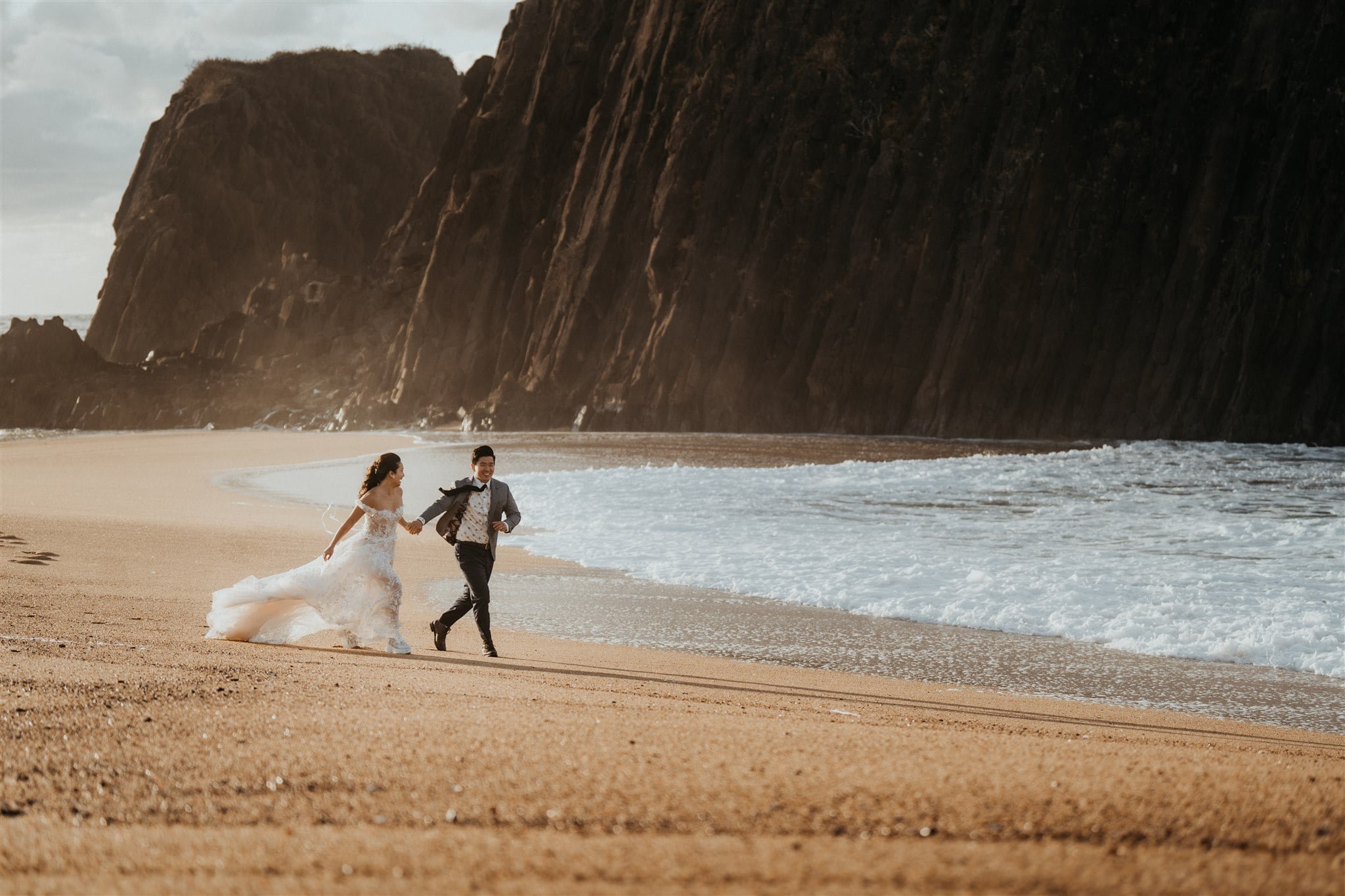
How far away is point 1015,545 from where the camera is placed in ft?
40.9

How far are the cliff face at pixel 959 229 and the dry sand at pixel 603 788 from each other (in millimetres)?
34773

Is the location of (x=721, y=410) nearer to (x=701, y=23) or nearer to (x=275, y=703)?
(x=701, y=23)

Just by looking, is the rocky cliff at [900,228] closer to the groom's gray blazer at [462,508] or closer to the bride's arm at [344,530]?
the groom's gray blazer at [462,508]

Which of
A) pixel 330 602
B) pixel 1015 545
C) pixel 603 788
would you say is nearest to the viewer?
pixel 603 788

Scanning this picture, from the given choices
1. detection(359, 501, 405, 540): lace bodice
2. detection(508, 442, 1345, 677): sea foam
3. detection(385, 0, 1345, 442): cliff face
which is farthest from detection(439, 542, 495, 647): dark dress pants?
detection(385, 0, 1345, 442): cliff face

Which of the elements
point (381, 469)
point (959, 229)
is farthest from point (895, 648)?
point (959, 229)

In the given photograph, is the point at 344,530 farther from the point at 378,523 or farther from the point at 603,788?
the point at 603,788

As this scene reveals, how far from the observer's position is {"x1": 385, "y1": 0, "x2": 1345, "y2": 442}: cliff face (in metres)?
36.0

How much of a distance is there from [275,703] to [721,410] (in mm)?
39422

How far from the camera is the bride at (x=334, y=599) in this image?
24.5ft

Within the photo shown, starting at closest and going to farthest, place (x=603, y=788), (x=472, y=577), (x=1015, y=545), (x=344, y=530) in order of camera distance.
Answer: (x=603, y=788) → (x=344, y=530) → (x=472, y=577) → (x=1015, y=545)

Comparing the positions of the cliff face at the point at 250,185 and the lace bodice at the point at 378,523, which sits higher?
the cliff face at the point at 250,185

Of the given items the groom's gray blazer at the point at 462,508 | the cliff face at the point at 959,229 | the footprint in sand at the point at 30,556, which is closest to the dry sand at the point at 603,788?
the groom's gray blazer at the point at 462,508

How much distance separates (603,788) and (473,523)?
16.1 feet
